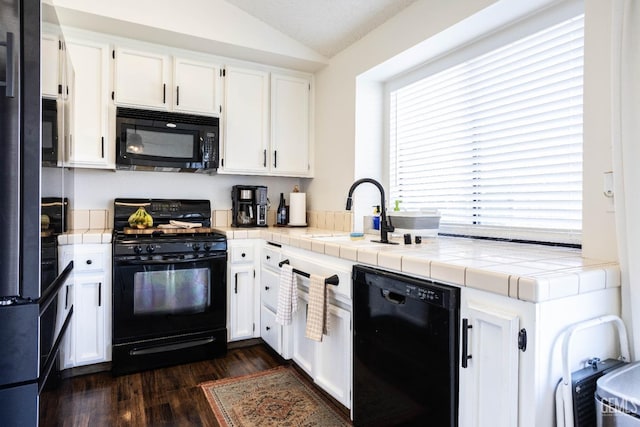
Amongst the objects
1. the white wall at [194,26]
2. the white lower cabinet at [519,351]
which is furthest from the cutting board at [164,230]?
the white lower cabinet at [519,351]

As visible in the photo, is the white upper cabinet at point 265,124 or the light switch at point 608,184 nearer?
the light switch at point 608,184

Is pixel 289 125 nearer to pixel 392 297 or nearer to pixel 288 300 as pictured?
pixel 288 300

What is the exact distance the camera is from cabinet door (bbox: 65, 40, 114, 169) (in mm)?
2580

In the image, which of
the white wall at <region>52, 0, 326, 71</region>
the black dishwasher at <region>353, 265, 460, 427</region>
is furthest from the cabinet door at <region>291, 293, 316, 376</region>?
the white wall at <region>52, 0, 326, 71</region>

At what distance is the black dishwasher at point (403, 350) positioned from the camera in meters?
1.27

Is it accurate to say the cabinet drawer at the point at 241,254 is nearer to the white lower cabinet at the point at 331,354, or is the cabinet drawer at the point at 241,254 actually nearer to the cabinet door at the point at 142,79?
the white lower cabinet at the point at 331,354

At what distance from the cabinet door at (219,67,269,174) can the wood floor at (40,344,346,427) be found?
1.47m

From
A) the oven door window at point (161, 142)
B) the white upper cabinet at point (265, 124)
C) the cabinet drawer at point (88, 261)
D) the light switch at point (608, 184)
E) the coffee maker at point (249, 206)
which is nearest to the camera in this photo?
the light switch at point (608, 184)

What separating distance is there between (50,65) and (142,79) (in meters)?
1.51

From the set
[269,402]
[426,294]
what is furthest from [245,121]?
[426,294]

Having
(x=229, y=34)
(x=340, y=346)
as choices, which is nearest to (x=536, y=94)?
(x=340, y=346)

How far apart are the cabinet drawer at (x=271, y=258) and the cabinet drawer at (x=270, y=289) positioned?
0.14ft

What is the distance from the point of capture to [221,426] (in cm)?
188

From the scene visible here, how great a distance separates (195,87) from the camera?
2.94 metres
